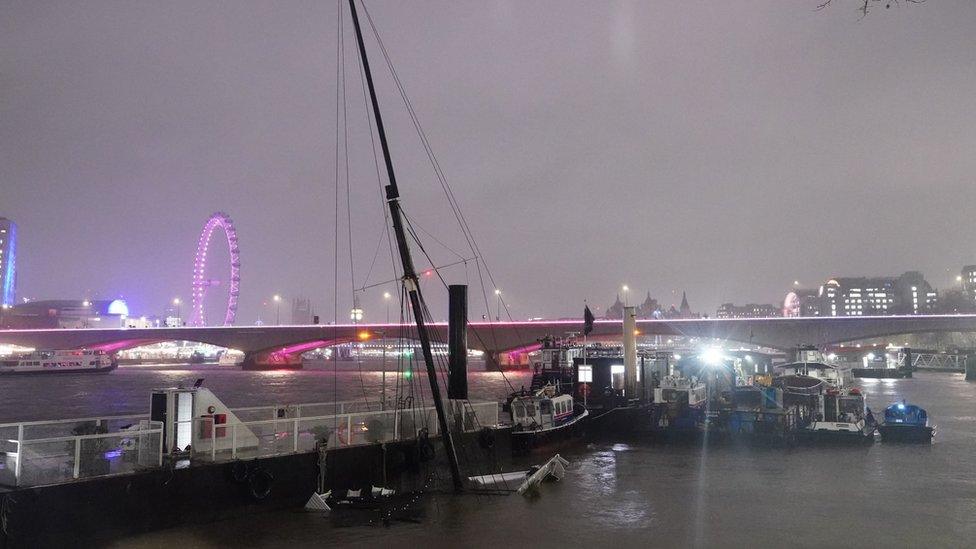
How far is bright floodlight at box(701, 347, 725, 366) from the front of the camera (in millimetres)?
60559

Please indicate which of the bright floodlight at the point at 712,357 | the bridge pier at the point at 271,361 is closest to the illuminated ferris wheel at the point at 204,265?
the bridge pier at the point at 271,361

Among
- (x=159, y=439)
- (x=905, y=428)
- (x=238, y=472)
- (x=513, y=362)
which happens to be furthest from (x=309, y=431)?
(x=513, y=362)

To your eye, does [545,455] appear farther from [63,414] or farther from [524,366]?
[524,366]

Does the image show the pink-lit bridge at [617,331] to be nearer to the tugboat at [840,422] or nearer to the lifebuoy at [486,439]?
the tugboat at [840,422]

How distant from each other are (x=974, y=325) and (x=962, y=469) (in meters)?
116

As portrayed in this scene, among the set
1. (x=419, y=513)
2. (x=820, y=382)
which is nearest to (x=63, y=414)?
(x=419, y=513)

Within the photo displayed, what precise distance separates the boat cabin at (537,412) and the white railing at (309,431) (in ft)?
16.3

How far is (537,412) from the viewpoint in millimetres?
37812

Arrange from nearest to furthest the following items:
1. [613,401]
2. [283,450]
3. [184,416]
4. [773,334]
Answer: [184,416] → [283,450] → [613,401] → [773,334]

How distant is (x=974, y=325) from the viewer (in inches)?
5182

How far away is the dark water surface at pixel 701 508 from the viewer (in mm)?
20703

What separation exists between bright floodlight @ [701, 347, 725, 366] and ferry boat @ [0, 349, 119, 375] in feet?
387

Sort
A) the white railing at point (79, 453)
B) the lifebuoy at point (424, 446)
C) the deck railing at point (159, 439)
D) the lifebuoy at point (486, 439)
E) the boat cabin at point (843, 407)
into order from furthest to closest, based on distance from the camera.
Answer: the boat cabin at point (843, 407)
the lifebuoy at point (486, 439)
the lifebuoy at point (424, 446)
the deck railing at point (159, 439)
the white railing at point (79, 453)

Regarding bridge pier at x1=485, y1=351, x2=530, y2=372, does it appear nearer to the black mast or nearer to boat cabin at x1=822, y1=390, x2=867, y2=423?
boat cabin at x1=822, y1=390, x2=867, y2=423
